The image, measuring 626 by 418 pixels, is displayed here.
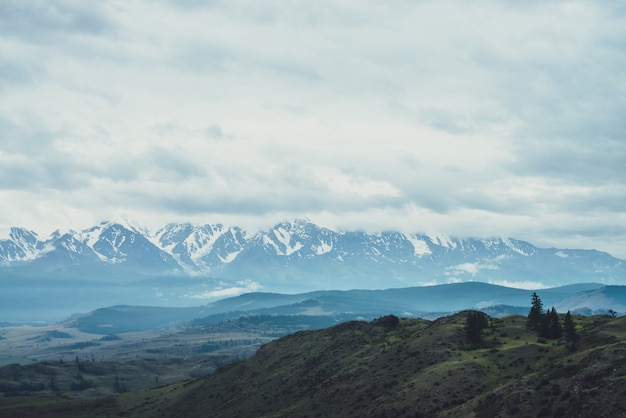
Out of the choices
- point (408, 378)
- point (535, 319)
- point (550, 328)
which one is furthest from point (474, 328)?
point (408, 378)

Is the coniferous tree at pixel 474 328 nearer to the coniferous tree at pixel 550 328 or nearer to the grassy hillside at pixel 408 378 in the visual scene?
the grassy hillside at pixel 408 378

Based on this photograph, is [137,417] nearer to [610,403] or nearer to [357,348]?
[357,348]

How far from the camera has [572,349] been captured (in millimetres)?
100562

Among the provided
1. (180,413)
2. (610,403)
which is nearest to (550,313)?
(610,403)

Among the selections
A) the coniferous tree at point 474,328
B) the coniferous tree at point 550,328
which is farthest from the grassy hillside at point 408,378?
the coniferous tree at point 550,328

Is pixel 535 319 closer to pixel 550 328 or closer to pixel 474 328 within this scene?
pixel 550 328

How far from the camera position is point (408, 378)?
113 m

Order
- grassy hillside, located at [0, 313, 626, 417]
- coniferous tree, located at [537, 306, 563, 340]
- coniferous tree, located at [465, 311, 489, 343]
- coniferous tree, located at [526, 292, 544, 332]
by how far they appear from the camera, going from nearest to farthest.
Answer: grassy hillside, located at [0, 313, 626, 417] → coniferous tree, located at [537, 306, 563, 340] → coniferous tree, located at [465, 311, 489, 343] → coniferous tree, located at [526, 292, 544, 332]

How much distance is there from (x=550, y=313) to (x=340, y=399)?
49.4m

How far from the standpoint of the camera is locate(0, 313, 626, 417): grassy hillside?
266ft

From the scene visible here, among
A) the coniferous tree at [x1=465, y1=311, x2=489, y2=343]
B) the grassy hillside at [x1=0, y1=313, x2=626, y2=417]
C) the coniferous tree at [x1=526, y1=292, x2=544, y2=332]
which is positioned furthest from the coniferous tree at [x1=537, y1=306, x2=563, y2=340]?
the coniferous tree at [x1=465, y1=311, x2=489, y2=343]

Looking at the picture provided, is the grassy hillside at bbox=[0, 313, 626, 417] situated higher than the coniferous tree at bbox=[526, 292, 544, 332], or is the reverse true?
the coniferous tree at bbox=[526, 292, 544, 332]

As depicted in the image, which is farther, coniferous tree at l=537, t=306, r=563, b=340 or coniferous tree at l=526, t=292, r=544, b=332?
coniferous tree at l=526, t=292, r=544, b=332

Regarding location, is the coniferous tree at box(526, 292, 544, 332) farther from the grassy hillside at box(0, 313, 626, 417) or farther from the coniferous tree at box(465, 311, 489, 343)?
the coniferous tree at box(465, 311, 489, 343)
